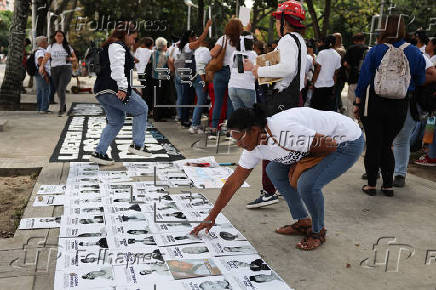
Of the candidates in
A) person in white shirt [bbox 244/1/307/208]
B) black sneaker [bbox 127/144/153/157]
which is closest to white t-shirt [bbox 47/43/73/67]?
black sneaker [bbox 127/144/153/157]

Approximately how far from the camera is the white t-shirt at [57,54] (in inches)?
371

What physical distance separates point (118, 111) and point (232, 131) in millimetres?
3243

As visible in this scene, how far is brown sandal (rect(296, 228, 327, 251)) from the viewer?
11.3ft

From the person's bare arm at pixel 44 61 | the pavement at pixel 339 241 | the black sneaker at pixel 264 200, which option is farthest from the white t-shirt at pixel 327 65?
the person's bare arm at pixel 44 61

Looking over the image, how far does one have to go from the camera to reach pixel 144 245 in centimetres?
335

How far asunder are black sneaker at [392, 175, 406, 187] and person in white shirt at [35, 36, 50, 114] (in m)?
7.08

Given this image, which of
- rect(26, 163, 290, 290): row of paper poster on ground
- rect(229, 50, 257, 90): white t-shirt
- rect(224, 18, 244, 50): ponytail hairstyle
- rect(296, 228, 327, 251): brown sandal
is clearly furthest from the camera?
rect(224, 18, 244, 50): ponytail hairstyle

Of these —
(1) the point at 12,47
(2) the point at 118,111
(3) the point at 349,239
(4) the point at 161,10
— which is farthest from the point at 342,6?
(3) the point at 349,239

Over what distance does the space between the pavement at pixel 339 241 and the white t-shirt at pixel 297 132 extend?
2.28ft

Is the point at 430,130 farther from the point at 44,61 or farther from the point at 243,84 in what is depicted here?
the point at 44,61

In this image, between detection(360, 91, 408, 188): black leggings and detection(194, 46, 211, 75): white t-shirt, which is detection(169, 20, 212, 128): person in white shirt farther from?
detection(360, 91, 408, 188): black leggings

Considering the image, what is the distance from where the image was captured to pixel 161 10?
100 feet

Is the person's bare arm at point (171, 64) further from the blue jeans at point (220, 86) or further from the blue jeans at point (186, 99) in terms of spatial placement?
the blue jeans at point (220, 86)

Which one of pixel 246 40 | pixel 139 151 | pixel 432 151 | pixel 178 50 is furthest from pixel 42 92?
pixel 432 151
